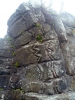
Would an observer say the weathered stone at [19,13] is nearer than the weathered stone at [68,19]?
Yes

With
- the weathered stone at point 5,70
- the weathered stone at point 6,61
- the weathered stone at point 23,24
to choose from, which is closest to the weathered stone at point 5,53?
the weathered stone at point 6,61

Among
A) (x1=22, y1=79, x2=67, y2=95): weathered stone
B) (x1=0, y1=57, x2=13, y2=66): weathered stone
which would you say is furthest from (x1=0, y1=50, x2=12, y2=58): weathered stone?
(x1=22, y1=79, x2=67, y2=95): weathered stone

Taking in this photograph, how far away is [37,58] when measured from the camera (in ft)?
16.2

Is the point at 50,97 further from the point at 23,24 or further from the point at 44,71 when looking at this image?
the point at 23,24

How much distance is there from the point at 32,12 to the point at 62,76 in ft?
9.15

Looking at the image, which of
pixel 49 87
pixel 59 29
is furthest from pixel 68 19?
pixel 49 87

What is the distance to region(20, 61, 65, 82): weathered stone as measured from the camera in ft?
15.2

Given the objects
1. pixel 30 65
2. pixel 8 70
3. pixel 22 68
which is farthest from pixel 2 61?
pixel 30 65

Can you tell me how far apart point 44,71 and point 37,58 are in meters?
0.53

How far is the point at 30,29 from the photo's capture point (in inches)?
219

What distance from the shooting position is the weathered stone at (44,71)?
15.2 feet

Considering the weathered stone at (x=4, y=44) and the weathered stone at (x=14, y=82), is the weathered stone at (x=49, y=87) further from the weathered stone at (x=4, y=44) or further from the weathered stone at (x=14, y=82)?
the weathered stone at (x=4, y=44)

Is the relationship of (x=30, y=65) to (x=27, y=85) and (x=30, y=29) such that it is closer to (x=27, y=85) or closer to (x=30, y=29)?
(x=27, y=85)

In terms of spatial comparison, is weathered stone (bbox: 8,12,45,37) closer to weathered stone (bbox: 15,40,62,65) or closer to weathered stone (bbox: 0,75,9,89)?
weathered stone (bbox: 15,40,62,65)
